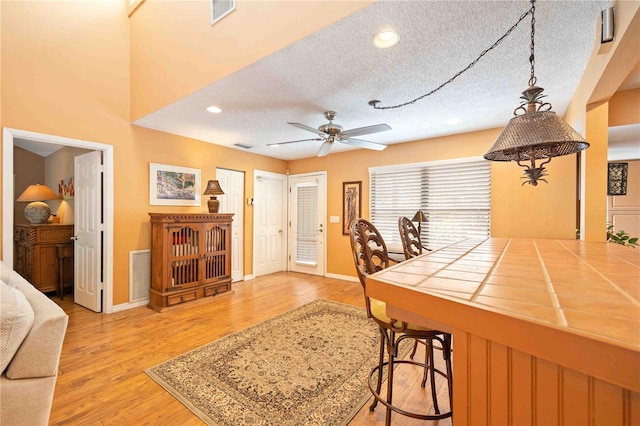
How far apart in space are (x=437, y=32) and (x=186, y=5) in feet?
8.51

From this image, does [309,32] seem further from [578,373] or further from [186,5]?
[578,373]

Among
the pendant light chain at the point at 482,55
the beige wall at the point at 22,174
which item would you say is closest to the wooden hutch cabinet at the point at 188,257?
the pendant light chain at the point at 482,55

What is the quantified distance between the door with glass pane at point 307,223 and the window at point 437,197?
1.09 meters

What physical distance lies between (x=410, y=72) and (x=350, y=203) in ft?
9.65

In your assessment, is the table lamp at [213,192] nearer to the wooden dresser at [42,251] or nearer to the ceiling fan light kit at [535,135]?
the wooden dresser at [42,251]

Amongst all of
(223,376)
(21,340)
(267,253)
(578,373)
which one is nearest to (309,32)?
(578,373)

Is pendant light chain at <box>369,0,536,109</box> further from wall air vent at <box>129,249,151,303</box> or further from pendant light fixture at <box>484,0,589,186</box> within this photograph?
wall air vent at <box>129,249,151,303</box>

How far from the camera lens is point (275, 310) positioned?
11.4ft

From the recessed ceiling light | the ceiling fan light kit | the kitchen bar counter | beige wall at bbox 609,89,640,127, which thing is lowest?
the kitchen bar counter

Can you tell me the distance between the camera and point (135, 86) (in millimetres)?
3490

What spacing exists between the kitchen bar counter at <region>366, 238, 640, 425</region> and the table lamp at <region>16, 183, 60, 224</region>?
529 cm

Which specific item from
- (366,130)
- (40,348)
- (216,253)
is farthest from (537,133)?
(216,253)

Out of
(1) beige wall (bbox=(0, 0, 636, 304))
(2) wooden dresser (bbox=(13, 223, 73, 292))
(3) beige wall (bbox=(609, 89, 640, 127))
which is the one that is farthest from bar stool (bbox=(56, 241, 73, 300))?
(3) beige wall (bbox=(609, 89, 640, 127))

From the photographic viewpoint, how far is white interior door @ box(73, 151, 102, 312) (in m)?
3.42
